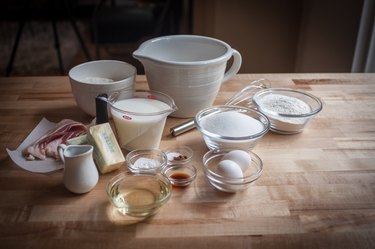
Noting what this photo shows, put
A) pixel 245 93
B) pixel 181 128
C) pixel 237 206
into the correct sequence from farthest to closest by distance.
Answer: pixel 245 93 < pixel 181 128 < pixel 237 206

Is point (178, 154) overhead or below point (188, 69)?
below

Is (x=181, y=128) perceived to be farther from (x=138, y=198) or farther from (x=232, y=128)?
(x=138, y=198)

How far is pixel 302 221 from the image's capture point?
0.69 meters

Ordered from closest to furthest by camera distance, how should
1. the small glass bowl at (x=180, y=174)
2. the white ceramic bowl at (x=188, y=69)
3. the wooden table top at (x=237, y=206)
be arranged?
the wooden table top at (x=237, y=206)
the small glass bowl at (x=180, y=174)
the white ceramic bowl at (x=188, y=69)

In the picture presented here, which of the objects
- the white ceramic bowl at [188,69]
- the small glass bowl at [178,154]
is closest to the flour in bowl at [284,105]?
the white ceramic bowl at [188,69]

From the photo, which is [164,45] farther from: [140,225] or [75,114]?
[140,225]

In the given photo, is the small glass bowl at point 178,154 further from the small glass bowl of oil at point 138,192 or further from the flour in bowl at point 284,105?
the flour in bowl at point 284,105

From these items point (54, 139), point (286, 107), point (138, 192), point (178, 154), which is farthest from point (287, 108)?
point (54, 139)

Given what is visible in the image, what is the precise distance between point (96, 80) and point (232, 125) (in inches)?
13.8

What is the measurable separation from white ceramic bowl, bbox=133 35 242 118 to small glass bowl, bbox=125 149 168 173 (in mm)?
182

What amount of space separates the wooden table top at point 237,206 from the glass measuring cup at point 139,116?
0.25 feet

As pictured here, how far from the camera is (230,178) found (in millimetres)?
739

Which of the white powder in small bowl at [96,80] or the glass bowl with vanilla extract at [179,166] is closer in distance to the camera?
the glass bowl with vanilla extract at [179,166]

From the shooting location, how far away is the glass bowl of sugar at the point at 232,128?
0.83 m
